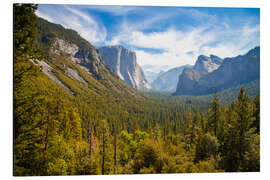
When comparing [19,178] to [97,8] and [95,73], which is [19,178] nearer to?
[97,8]

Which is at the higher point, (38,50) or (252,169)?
(38,50)

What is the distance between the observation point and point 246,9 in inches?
364

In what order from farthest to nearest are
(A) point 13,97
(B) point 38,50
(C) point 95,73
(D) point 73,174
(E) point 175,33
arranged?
(C) point 95,73
(E) point 175,33
(D) point 73,174
(A) point 13,97
(B) point 38,50

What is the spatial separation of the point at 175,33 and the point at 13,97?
39.8 ft

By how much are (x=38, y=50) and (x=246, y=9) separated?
12344mm

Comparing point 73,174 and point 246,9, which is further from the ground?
point 246,9
